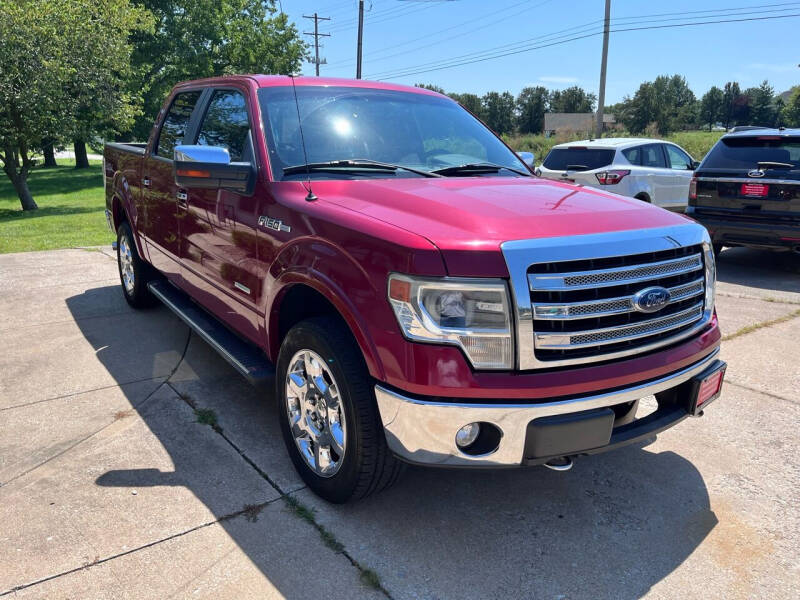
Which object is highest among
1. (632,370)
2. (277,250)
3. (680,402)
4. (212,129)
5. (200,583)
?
(212,129)

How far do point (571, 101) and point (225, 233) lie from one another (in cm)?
8900

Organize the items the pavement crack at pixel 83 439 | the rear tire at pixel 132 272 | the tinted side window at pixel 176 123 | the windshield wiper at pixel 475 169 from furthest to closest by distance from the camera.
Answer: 1. the rear tire at pixel 132 272
2. the tinted side window at pixel 176 123
3. the windshield wiper at pixel 475 169
4. the pavement crack at pixel 83 439

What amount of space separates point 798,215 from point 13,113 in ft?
56.0

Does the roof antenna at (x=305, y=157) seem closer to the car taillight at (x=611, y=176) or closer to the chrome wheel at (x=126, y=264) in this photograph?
the chrome wheel at (x=126, y=264)

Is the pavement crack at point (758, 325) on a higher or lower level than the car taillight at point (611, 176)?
lower

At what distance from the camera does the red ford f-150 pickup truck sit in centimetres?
230

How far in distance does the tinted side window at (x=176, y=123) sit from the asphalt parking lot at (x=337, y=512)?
174 cm

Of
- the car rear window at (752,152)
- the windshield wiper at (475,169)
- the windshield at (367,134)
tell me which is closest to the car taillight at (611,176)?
the car rear window at (752,152)

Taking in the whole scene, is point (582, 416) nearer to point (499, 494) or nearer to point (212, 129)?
point (499, 494)

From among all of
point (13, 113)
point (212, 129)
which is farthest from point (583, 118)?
point (212, 129)

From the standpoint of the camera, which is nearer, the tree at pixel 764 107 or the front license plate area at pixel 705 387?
the front license plate area at pixel 705 387

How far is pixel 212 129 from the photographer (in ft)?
13.5

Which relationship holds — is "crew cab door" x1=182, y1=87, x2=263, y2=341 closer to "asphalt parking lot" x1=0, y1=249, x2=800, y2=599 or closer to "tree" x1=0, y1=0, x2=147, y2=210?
"asphalt parking lot" x1=0, y1=249, x2=800, y2=599

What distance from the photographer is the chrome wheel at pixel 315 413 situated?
9.07ft
